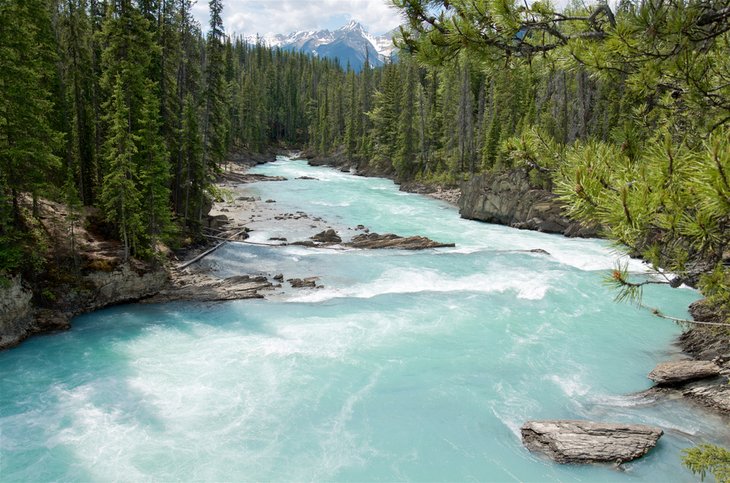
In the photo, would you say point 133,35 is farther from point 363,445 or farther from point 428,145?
point 428,145

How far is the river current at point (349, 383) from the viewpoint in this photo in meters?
10.5

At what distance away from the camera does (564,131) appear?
4000 cm

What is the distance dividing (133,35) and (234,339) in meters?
14.7

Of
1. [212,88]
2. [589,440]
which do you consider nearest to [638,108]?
[589,440]

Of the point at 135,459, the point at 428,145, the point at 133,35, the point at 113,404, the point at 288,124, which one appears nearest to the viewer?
the point at 135,459

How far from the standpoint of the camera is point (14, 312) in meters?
15.3

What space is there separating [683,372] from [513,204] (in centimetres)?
2381

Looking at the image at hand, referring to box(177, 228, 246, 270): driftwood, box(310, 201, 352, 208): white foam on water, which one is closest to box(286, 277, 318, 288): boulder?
box(177, 228, 246, 270): driftwood

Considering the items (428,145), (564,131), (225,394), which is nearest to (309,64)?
(428,145)

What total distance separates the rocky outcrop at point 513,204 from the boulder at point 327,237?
551 inches

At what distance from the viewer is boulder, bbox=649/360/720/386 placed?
42.5 feet

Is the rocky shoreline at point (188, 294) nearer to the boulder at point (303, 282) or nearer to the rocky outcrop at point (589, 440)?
the boulder at point (303, 282)

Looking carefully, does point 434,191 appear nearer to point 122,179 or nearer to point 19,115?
point 122,179

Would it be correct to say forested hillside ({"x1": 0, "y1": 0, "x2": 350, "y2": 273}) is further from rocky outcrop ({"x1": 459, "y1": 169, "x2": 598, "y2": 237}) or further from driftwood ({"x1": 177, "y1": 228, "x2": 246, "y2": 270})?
rocky outcrop ({"x1": 459, "y1": 169, "x2": 598, "y2": 237})
